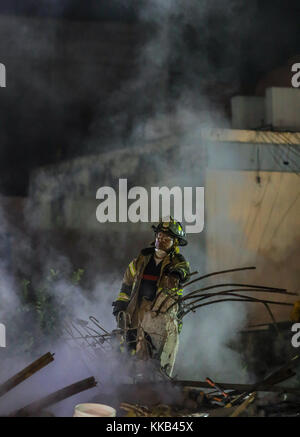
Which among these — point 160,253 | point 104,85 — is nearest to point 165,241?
point 160,253

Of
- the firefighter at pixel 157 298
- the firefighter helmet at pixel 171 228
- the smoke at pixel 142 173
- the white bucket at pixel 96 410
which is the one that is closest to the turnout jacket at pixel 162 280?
the firefighter at pixel 157 298

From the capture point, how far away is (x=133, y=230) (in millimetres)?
→ 10211

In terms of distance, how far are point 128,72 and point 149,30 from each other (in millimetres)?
861

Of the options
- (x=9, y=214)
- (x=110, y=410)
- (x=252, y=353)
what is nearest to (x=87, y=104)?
(x=9, y=214)

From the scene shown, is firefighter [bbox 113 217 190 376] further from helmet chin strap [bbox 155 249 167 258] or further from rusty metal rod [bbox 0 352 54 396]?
rusty metal rod [bbox 0 352 54 396]

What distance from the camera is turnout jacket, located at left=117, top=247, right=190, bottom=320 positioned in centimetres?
699

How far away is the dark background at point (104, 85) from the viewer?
1013cm

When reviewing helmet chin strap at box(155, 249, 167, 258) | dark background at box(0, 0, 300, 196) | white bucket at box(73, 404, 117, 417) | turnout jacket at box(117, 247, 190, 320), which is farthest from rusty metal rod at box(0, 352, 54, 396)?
dark background at box(0, 0, 300, 196)

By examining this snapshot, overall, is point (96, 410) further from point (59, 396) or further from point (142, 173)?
point (142, 173)

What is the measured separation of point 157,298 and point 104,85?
5.07m

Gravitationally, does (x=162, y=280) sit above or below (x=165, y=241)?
below

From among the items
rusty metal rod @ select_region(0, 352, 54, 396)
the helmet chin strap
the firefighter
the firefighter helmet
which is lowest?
rusty metal rod @ select_region(0, 352, 54, 396)

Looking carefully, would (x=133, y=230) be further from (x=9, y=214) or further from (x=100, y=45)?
(x=100, y=45)

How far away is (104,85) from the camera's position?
10664mm
